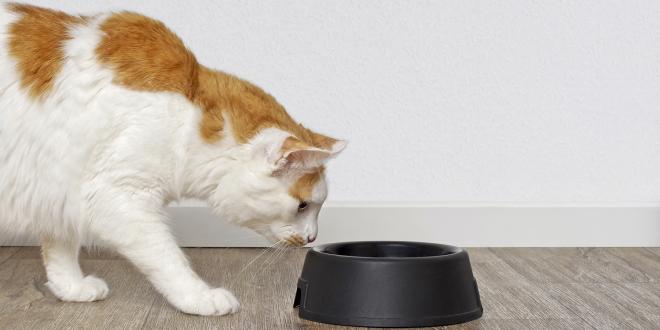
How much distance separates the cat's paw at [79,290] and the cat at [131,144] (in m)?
0.14

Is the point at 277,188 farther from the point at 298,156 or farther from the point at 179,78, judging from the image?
the point at 179,78

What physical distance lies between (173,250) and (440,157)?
1198 millimetres

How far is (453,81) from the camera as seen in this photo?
9.60ft

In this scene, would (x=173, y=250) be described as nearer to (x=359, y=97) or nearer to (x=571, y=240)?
(x=359, y=97)

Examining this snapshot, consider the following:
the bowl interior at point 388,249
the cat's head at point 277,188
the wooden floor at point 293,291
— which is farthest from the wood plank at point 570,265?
the cat's head at point 277,188

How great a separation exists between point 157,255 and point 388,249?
54 centimetres

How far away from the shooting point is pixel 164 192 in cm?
205

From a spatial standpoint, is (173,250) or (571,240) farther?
(571,240)

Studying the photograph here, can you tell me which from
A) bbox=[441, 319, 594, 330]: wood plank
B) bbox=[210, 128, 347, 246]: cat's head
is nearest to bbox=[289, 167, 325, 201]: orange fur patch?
bbox=[210, 128, 347, 246]: cat's head

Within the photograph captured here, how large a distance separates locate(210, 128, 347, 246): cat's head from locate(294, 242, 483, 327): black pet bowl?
17cm

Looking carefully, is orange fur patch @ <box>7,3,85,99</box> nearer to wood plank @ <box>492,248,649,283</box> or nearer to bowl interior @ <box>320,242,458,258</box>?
bowl interior @ <box>320,242,458,258</box>

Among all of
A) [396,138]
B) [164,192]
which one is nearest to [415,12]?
[396,138]

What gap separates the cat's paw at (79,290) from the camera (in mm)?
2160

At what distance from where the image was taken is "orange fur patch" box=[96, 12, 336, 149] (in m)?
1.99
